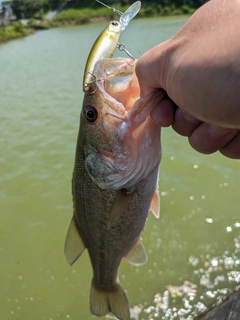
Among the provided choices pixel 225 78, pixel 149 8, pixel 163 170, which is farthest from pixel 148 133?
pixel 149 8

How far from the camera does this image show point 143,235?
15.1 feet

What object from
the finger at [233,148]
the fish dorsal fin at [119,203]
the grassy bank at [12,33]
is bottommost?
the grassy bank at [12,33]

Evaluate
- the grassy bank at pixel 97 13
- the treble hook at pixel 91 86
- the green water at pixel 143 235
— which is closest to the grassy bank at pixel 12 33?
the grassy bank at pixel 97 13

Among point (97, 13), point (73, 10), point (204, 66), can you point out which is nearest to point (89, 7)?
point (97, 13)

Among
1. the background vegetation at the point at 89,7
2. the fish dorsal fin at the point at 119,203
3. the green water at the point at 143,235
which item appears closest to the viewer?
the fish dorsal fin at the point at 119,203

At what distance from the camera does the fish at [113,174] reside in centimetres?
165

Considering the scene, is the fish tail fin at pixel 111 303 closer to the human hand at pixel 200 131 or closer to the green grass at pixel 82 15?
the human hand at pixel 200 131

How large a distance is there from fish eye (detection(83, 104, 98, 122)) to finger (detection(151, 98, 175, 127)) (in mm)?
323

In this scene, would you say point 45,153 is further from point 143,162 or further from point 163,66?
point 163,66

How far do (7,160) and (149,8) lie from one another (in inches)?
1746

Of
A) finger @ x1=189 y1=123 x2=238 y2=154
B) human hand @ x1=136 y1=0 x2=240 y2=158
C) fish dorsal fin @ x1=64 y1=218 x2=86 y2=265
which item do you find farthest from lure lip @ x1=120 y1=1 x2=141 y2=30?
fish dorsal fin @ x1=64 y1=218 x2=86 y2=265

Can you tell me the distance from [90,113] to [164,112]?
0.40m

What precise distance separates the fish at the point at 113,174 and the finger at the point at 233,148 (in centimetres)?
35

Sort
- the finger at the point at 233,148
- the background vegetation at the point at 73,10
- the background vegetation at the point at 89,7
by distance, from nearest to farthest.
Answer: the finger at the point at 233,148, the background vegetation at the point at 73,10, the background vegetation at the point at 89,7
